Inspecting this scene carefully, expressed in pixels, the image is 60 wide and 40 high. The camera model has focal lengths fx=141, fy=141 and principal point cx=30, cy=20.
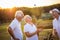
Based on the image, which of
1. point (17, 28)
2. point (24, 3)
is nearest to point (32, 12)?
point (24, 3)

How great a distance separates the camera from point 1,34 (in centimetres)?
200

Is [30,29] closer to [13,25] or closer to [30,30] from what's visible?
[30,30]

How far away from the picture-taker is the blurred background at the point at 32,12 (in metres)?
1.97

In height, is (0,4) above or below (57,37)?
above

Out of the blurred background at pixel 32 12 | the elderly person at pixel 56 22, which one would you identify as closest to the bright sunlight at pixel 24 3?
the blurred background at pixel 32 12

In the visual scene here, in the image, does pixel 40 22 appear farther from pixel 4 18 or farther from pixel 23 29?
pixel 4 18

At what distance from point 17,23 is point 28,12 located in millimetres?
218

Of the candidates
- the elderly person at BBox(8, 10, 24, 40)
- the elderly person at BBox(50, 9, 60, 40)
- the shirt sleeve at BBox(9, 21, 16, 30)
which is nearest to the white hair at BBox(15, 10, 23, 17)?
the elderly person at BBox(8, 10, 24, 40)

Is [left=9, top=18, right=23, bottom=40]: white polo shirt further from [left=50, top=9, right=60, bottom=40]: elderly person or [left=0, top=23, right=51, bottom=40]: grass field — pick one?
[left=50, top=9, right=60, bottom=40]: elderly person

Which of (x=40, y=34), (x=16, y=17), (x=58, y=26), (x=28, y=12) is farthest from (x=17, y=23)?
(x=58, y=26)

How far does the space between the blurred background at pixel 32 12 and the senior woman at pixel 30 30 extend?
0.06 m

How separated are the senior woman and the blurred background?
6cm

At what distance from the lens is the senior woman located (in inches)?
76.7

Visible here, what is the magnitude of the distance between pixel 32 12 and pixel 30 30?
0.26 metres
